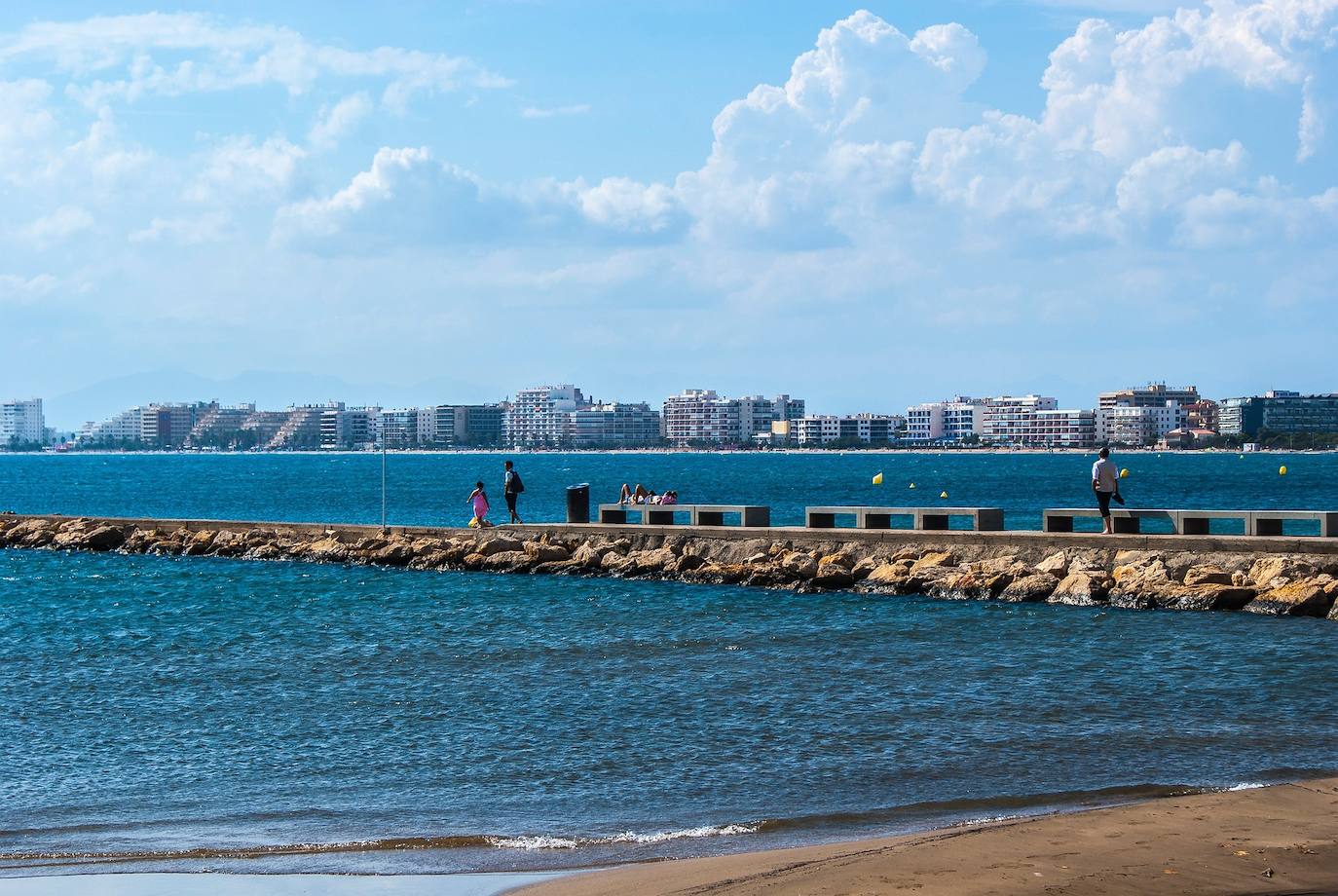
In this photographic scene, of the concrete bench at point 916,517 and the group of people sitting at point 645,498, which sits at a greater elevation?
the group of people sitting at point 645,498

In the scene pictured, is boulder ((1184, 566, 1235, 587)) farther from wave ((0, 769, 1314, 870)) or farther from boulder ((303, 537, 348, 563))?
boulder ((303, 537, 348, 563))

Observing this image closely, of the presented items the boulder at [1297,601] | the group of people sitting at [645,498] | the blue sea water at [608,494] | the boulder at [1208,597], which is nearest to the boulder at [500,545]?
the group of people sitting at [645,498]

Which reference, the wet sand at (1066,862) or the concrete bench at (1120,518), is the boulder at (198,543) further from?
the wet sand at (1066,862)

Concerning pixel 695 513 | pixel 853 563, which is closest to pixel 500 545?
pixel 695 513

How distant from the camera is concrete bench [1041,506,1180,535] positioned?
28.4 m

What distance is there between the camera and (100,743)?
1631 centimetres

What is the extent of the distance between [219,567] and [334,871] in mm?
28637

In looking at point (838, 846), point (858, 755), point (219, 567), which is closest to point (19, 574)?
point (219, 567)

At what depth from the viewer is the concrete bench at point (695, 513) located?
34.2 meters

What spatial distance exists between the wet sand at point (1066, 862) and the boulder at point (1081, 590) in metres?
14.0

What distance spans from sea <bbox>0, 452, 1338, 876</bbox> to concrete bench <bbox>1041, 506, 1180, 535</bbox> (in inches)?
145

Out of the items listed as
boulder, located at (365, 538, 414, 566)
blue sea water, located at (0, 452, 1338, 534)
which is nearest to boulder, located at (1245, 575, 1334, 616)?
boulder, located at (365, 538, 414, 566)

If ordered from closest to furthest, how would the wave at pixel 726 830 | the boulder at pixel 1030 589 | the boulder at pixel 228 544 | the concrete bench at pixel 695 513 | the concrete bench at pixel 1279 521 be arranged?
1. the wave at pixel 726 830
2. the concrete bench at pixel 1279 521
3. the boulder at pixel 1030 589
4. the concrete bench at pixel 695 513
5. the boulder at pixel 228 544

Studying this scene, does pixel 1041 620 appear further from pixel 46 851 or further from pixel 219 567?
pixel 219 567
